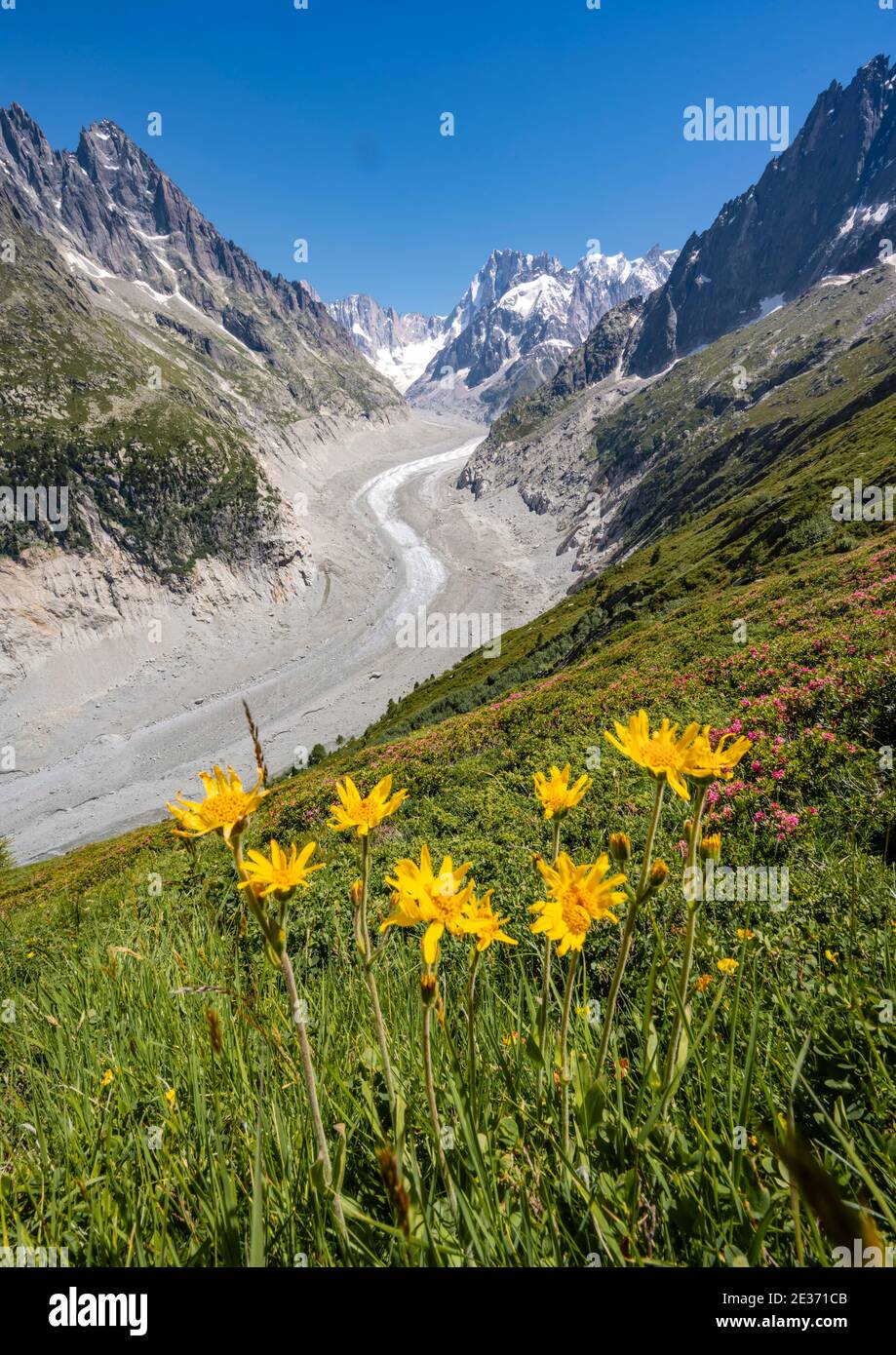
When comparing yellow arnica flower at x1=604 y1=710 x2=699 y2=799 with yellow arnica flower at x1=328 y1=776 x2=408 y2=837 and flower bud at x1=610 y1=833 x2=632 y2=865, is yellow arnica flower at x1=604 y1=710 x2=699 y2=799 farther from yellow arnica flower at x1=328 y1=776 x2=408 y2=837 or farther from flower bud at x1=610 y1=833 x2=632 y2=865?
yellow arnica flower at x1=328 y1=776 x2=408 y2=837

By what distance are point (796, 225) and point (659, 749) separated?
250635 millimetres

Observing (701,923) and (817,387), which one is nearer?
(701,923)

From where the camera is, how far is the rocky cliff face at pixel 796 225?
557 feet

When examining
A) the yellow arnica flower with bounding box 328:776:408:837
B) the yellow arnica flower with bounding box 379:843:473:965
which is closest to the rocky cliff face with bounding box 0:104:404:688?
the yellow arnica flower with bounding box 328:776:408:837

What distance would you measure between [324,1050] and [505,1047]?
2.08 feet

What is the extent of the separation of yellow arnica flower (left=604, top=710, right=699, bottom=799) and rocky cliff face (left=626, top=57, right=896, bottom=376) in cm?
21864

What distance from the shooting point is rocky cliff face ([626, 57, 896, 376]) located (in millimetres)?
169625

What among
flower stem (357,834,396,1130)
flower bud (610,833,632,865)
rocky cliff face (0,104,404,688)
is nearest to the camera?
flower stem (357,834,396,1130)

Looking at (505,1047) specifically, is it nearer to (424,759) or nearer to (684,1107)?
(684,1107)

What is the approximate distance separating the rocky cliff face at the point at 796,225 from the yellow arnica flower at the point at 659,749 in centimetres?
21864

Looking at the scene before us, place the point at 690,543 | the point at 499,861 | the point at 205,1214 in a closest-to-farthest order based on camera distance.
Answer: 1. the point at 205,1214
2. the point at 499,861
3. the point at 690,543

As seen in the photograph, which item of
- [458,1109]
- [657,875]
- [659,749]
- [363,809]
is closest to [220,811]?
[363,809]
